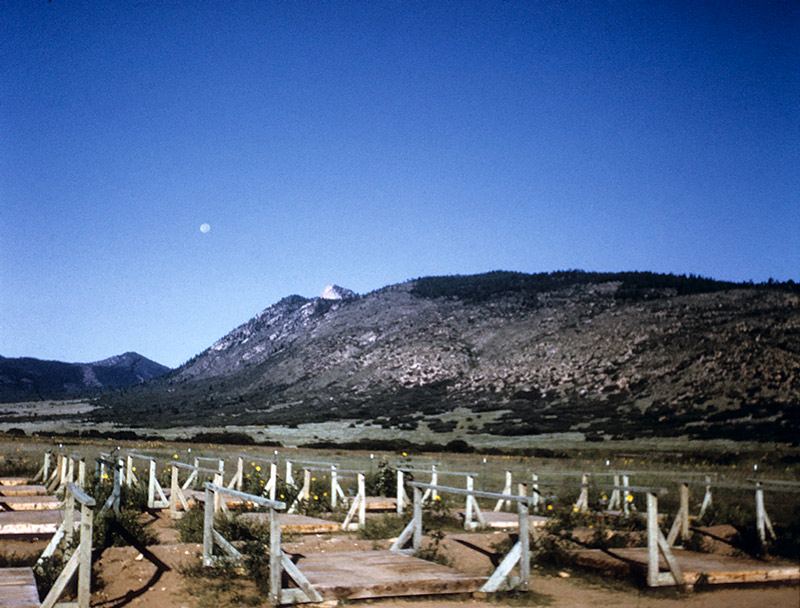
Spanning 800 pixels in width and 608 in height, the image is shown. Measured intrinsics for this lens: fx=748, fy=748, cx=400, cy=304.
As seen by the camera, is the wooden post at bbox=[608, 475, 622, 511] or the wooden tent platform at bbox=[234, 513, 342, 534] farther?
the wooden post at bbox=[608, 475, 622, 511]

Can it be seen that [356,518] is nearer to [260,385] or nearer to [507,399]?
[507,399]

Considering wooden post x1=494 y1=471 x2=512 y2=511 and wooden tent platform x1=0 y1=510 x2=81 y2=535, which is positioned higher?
wooden tent platform x1=0 y1=510 x2=81 y2=535

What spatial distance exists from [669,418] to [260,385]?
6817 centimetres

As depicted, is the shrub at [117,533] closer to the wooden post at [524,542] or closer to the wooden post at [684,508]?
the wooden post at [524,542]

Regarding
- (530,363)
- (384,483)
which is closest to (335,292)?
(530,363)

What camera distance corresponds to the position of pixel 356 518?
14.7 m

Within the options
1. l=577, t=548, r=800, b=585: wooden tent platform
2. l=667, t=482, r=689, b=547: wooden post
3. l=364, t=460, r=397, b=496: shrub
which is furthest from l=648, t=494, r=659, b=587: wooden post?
l=364, t=460, r=397, b=496: shrub

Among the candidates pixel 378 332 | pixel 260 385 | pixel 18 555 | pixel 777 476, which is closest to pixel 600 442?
pixel 777 476

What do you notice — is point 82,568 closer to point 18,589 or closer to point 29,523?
point 18,589

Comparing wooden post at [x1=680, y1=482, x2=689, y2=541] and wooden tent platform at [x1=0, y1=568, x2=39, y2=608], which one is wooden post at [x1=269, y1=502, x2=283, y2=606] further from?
wooden post at [x1=680, y1=482, x2=689, y2=541]

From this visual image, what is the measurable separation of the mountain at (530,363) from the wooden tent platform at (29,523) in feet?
133

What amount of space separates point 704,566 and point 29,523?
9467mm

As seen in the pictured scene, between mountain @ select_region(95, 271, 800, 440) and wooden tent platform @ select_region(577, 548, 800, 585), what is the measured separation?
1421 inches

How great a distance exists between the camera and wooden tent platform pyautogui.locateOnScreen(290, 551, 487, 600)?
7.94 meters
